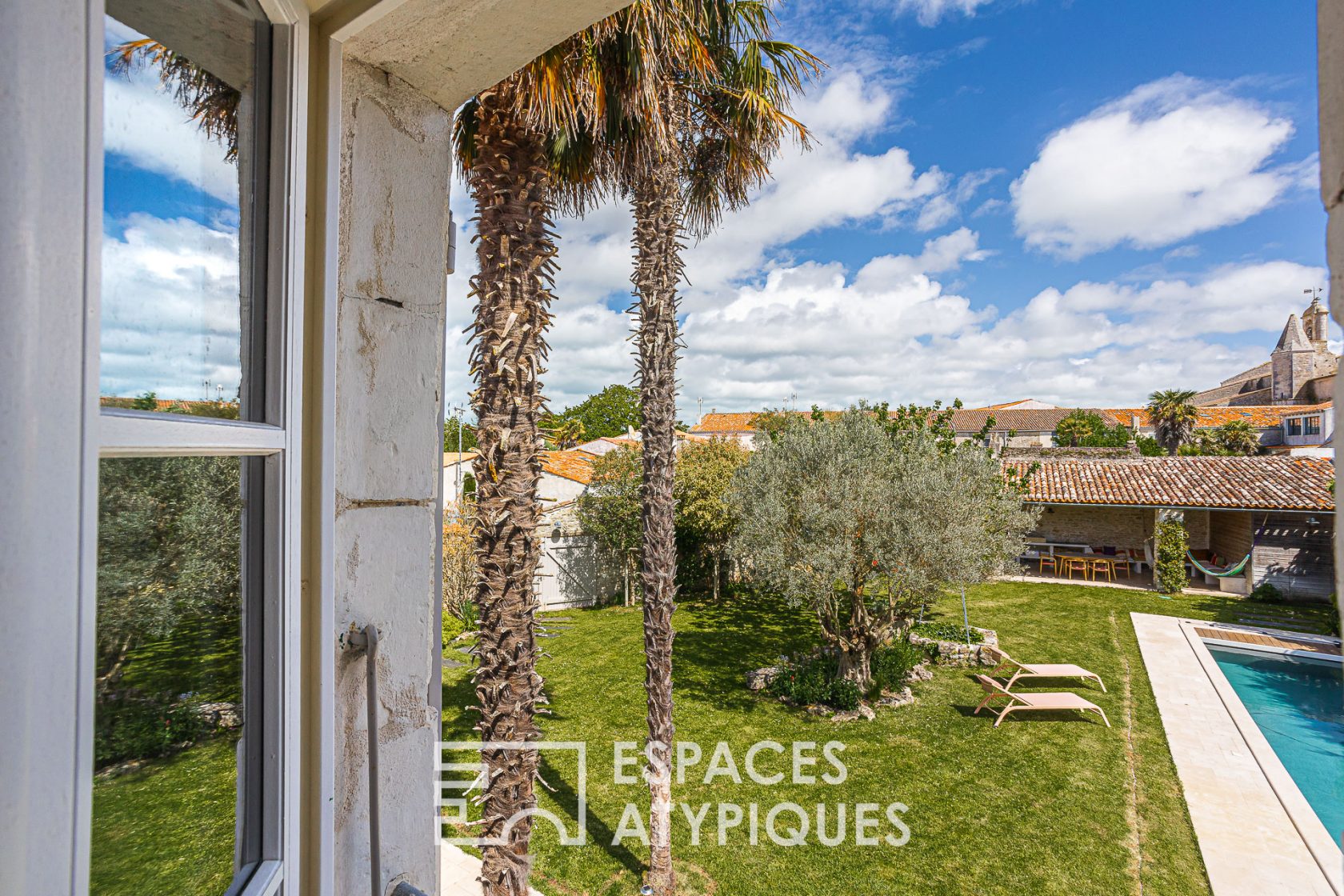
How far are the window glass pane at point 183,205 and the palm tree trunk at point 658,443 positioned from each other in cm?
418

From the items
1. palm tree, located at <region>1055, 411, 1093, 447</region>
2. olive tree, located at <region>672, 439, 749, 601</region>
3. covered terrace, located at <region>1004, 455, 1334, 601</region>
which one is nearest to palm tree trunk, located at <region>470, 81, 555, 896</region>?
olive tree, located at <region>672, 439, 749, 601</region>

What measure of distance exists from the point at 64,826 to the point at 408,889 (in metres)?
1.19

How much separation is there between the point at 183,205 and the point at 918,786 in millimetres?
8015

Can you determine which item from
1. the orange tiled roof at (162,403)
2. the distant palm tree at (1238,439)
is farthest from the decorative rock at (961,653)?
the distant palm tree at (1238,439)

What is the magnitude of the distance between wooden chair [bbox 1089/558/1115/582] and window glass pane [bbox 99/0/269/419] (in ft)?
69.8

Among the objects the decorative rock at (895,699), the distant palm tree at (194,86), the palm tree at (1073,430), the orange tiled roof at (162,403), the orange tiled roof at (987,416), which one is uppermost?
the orange tiled roof at (987,416)

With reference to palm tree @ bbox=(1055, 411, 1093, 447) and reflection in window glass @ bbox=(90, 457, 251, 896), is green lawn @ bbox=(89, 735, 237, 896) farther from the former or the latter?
palm tree @ bbox=(1055, 411, 1093, 447)

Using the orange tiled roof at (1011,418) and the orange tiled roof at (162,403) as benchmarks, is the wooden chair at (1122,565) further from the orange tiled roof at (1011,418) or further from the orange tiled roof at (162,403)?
the orange tiled roof at (1011,418)

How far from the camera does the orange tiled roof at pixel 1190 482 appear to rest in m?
14.8

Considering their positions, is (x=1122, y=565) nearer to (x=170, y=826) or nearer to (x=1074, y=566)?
(x=1074, y=566)

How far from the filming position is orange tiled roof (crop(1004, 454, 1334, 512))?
14.8 m

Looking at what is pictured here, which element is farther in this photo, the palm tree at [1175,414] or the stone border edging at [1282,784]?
the palm tree at [1175,414]

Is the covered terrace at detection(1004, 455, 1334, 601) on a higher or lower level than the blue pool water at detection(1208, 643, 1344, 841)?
higher

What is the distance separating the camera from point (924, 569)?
27.6 ft
